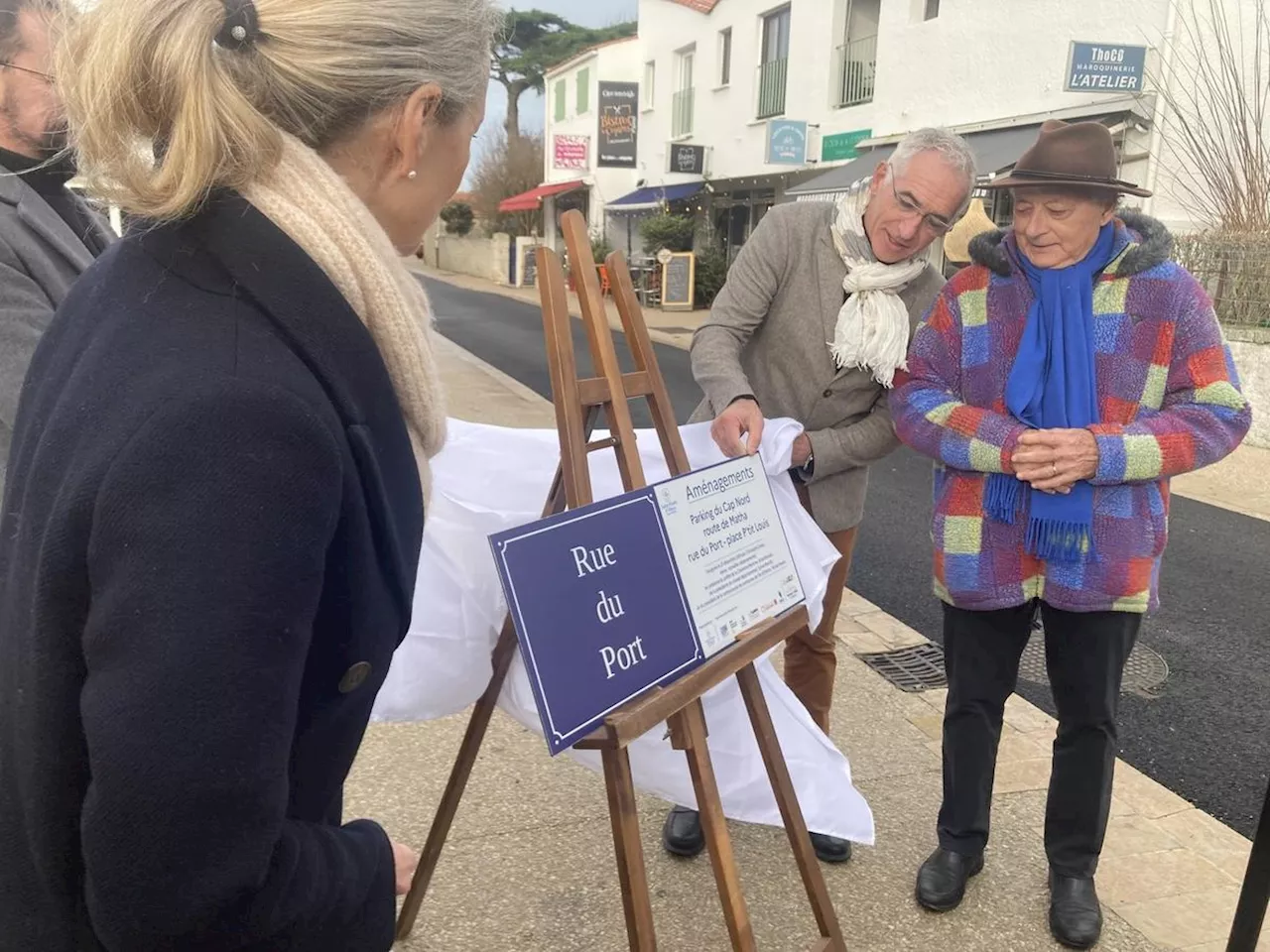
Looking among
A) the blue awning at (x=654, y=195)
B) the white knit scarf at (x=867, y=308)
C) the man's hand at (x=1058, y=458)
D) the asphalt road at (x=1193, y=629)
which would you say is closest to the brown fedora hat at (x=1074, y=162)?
the white knit scarf at (x=867, y=308)

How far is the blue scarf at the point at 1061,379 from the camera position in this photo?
7.79 ft

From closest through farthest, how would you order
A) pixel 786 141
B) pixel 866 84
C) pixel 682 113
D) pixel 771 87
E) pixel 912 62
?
pixel 912 62 < pixel 866 84 < pixel 786 141 < pixel 771 87 < pixel 682 113

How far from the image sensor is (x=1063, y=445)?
91.4 inches

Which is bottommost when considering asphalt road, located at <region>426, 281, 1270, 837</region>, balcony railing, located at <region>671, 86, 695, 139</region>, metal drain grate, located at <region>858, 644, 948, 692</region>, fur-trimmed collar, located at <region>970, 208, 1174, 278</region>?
asphalt road, located at <region>426, 281, 1270, 837</region>

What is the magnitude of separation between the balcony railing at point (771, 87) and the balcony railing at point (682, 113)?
3622 millimetres

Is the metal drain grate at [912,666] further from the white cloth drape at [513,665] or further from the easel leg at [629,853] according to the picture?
the easel leg at [629,853]

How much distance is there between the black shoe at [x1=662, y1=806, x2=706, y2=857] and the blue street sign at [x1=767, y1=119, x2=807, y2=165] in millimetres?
17269

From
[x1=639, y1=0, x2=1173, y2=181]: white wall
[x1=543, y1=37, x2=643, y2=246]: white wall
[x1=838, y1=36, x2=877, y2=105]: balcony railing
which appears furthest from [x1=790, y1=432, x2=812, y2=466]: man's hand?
[x1=543, y1=37, x2=643, y2=246]: white wall

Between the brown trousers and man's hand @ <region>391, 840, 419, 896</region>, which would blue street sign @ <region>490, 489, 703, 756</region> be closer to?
man's hand @ <region>391, 840, 419, 896</region>

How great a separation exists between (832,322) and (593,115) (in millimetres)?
30615

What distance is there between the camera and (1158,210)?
11.5 metres

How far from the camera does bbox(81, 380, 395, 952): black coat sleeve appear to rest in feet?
2.72

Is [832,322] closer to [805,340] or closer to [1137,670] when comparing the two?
[805,340]

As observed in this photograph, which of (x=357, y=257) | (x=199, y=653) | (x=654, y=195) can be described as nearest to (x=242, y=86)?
(x=357, y=257)
